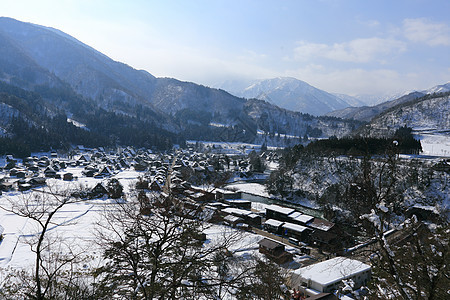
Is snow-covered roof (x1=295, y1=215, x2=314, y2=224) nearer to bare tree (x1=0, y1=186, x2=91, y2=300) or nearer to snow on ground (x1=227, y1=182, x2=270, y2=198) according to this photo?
snow on ground (x1=227, y1=182, x2=270, y2=198)

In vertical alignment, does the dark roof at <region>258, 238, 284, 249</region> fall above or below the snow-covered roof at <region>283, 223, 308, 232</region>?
above

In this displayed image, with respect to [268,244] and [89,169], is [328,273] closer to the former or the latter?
[268,244]

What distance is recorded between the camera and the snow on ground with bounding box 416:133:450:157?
191 ft

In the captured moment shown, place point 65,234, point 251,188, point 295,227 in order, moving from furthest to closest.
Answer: point 251,188
point 295,227
point 65,234

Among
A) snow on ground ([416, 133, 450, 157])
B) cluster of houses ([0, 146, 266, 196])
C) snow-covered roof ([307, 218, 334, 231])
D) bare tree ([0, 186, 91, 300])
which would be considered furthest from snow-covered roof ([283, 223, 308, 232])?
snow on ground ([416, 133, 450, 157])

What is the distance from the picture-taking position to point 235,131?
404ft

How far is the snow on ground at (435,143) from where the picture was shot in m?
58.2

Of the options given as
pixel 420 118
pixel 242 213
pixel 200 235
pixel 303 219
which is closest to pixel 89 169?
pixel 242 213

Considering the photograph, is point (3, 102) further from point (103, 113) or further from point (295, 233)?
point (295, 233)

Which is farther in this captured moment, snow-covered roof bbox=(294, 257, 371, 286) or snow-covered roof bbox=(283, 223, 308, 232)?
snow-covered roof bbox=(283, 223, 308, 232)

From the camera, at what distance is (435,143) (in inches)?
2603

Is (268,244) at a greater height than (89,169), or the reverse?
(268,244)

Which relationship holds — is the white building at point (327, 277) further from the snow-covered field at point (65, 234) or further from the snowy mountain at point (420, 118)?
the snowy mountain at point (420, 118)

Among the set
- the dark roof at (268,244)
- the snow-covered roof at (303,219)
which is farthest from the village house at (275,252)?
the snow-covered roof at (303,219)
